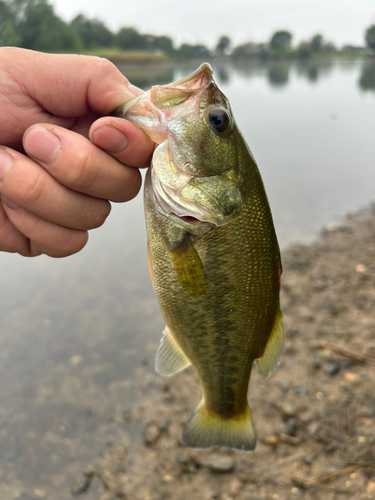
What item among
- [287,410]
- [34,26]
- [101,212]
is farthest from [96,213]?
[34,26]

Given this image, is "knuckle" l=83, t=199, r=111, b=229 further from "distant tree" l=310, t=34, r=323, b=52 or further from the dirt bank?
"distant tree" l=310, t=34, r=323, b=52

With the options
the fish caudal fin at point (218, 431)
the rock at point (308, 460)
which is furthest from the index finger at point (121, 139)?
the rock at point (308, 460)

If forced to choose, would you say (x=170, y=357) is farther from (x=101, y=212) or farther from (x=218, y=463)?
(x=218, y=463)

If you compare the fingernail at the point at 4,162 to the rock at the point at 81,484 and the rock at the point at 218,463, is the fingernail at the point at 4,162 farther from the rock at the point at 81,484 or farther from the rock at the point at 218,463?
the rock at the point at 81,484

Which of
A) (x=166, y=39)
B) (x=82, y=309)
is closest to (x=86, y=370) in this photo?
(x=82, y=309)

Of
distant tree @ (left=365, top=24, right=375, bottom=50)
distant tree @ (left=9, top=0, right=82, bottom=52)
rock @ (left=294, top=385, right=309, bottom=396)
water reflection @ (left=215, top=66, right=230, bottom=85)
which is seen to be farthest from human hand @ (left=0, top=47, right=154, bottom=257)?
distant tree @ (left=365, top=24, right=375, bottom=50)

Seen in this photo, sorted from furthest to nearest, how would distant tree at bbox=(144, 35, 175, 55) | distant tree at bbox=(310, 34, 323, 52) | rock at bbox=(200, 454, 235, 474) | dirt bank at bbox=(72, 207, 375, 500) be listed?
distant tree at bbox=(310, 34, 323, 52) < distant tree at bbox=(144, 35, 175, 55) < rock at bbox=(200, 454, 235, 474) < dirt bank at bbox=(72, 207, 375, 500)
